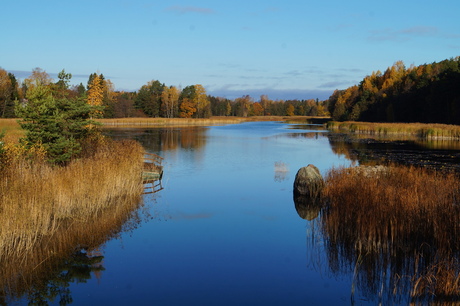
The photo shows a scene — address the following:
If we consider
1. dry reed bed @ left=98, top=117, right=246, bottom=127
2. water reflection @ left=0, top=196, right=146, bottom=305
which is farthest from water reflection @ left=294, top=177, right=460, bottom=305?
dry reed bed @ left=98, top=117, right=246, bottom=127

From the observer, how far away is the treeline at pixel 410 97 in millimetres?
60625

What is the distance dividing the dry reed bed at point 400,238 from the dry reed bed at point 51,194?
695 centimetres

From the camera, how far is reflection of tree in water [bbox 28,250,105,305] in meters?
7.52

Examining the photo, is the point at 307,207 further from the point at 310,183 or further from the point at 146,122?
the point at 146,122

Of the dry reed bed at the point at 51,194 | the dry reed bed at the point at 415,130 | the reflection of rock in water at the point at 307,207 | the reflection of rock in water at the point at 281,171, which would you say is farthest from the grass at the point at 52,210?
the dry reed bed at the point at 415,130

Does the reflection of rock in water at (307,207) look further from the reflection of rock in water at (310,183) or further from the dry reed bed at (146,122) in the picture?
the dry reed bed at (146,122)

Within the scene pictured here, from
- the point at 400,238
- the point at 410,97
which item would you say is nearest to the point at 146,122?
the point at 410,97

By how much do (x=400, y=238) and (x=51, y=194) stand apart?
898 centimetres

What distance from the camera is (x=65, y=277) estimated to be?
8391mm

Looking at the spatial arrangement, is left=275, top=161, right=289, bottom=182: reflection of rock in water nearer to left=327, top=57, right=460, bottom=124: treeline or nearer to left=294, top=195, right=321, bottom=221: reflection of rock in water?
left=294, top=195, right=321, bottom=221: reflection of rock in water

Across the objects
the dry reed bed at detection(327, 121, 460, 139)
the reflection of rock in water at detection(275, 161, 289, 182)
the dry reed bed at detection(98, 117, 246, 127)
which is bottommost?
the reflection of rock in water at detection(275, 161, 289, 182)

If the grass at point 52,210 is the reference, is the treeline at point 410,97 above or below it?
above

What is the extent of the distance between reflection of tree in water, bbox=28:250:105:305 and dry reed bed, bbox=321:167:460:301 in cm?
528

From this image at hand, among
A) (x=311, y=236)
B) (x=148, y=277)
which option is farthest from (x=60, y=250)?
(x=311, y=236)
